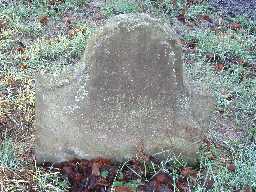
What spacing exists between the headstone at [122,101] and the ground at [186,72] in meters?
0.14

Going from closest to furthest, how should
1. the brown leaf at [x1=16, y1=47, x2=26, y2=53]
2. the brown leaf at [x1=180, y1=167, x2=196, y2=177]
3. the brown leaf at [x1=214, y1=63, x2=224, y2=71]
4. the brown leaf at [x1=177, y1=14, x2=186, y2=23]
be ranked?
the brown leaf at [x1=180, y1=167, x2=196, y2=177] < the brown leaf at [x1=16, y1=47, x2=26, y2=53] < the brown leaf at [x1=214, y1=63, x2=224, y2=71] < the brown leaf at [x1=177, y1=14, x2=186, y2=23]

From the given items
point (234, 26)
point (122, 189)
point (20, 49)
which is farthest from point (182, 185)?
point (234, 26)

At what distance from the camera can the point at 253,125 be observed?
4.97 meters

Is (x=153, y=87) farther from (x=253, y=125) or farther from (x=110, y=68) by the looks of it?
(x=253, y=125)

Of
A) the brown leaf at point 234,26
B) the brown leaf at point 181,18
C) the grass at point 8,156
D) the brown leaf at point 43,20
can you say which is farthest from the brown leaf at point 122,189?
the brown leaf at point 234,26

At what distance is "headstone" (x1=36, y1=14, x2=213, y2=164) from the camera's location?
372cm

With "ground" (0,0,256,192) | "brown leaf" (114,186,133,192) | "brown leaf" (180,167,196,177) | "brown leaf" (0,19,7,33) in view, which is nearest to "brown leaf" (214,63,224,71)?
"ground" (0,0,256,192)

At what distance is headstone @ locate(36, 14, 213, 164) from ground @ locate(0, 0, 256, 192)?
139 millimetres

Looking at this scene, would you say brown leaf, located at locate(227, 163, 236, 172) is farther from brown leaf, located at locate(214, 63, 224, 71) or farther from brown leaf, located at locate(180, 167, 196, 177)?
brown leaf, located at locate(214, 63, 224, 71)

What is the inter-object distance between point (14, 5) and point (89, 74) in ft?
11.3

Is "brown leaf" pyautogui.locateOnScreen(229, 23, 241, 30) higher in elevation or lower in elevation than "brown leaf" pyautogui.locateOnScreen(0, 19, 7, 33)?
lower

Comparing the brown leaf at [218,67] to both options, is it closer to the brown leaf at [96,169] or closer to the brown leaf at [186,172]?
the brown leaf at [186,172]

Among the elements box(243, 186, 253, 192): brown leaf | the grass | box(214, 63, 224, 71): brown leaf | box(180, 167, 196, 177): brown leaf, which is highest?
box(214, 63, 224, 71): brown leaf

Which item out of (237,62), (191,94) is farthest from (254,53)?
(191,94)
